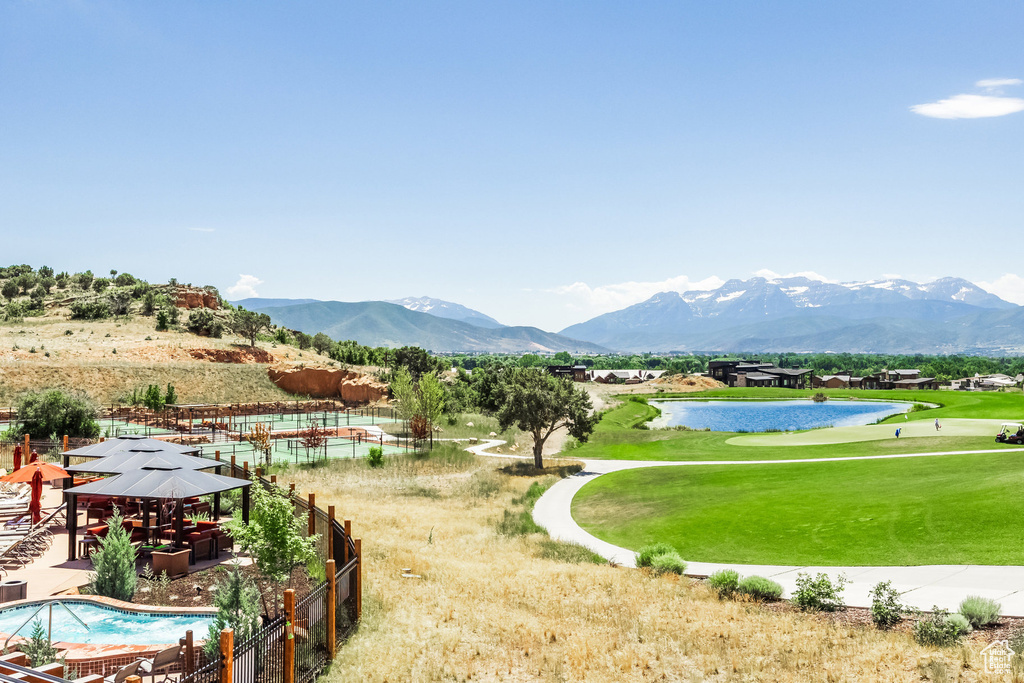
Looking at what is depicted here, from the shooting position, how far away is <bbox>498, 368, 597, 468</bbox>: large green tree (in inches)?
1501

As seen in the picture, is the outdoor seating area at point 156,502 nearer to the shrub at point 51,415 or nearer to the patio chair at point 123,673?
the patio chair at point 123,673

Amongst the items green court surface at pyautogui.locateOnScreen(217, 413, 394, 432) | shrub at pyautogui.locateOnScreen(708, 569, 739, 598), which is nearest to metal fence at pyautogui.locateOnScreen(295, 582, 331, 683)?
shrub at pyautogui.locateOnScreen(708, 569, 739, 598)

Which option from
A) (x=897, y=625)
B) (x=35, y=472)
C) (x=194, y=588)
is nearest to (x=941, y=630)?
(x=897, y=625)

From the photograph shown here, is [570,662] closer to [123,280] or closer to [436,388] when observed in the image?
[436,388]

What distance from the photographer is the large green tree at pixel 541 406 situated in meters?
38.1

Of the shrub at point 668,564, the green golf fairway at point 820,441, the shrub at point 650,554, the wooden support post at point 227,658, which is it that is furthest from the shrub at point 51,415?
the wooden support post at point 227,658

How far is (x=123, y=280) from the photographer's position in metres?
115

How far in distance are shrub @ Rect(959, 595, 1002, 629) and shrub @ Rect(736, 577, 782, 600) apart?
3530 millimetres

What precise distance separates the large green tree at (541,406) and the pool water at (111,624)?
26939mm

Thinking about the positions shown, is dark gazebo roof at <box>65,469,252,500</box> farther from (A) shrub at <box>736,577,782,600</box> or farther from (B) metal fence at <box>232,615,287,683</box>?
(A) shrub at <box>736,577,782,600</box>

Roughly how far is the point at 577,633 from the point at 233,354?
72067mm

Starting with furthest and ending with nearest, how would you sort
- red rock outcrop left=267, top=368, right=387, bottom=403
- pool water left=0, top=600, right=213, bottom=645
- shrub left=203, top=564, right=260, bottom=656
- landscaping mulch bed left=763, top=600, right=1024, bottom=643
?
red rock outcrop left=267, top=368, right=387, bottom=403
pool water left=0, top=600, right=213, bottom=645
landscaping mulch bed left=763, top=600, right=1024, bottom=643
shrub left=203, top=564, right=260, bottom=656

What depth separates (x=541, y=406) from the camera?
38094mm

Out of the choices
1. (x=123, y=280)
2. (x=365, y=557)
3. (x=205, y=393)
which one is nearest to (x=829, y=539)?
(x=365, y=557)
